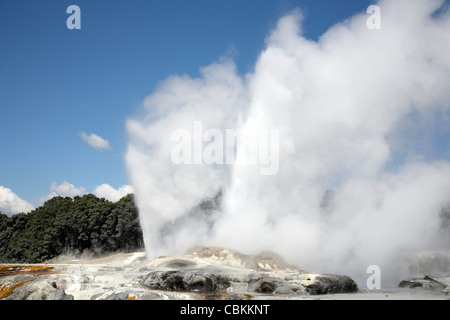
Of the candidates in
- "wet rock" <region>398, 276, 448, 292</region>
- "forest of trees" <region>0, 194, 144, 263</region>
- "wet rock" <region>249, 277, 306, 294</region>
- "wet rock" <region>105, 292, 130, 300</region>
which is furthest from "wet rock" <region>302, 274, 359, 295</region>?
"forest of trees" <region>0, 194, 144, 263</region>

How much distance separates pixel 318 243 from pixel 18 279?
19300 millimetres

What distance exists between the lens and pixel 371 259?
25.0 meters

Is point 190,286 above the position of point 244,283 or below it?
above

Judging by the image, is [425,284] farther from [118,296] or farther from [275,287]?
[118,296]

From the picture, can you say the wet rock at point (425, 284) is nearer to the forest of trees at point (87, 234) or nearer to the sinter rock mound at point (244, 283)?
the sinter rock mound at point (244, 283)

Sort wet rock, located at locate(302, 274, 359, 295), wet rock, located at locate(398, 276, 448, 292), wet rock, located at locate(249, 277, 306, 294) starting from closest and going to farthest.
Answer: wet rock, located at locate(249, 277, 306, 294)
wet rock, located at locate(302, 274, 359, 295)
wet rock, located at locate(398, 276, 448, 292)

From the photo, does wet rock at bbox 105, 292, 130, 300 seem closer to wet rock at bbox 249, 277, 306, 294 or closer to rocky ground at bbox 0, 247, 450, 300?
rocky ground at bbox 0, 247, 450, 300

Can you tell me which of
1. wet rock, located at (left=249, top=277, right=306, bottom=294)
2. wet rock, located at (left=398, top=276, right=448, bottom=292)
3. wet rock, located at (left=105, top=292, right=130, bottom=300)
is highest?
wet rock, located at (left=105, top=292, right=130, bottom=300)

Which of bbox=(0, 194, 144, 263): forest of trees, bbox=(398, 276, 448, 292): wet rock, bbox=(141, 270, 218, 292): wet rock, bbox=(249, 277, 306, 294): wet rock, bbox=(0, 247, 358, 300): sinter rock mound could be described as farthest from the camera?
bbox=(0, 194, 144, 263): forest of trees

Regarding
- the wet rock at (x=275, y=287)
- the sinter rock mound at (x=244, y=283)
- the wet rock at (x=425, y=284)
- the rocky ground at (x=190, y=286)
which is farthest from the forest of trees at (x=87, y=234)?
the wet rock at (x=425, y=284)

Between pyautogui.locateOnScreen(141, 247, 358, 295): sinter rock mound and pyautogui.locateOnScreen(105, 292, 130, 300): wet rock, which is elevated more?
pyautogui.locateOnScreen(105, 292, 130, 300): wet rock

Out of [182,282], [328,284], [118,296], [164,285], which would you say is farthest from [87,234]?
[328,284]
